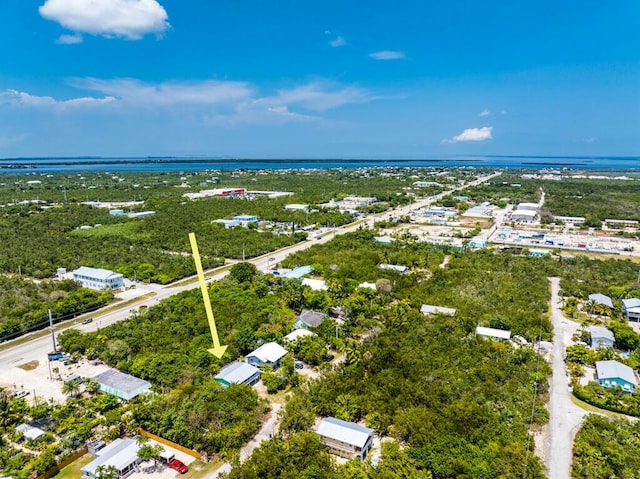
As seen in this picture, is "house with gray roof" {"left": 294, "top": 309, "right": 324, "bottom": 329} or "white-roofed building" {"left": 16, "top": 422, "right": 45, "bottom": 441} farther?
"house with gray roof" {"left": 294, "top": 309, "right": 324, "bottom": 329}

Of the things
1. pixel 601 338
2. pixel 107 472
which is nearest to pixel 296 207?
pixel 601 338

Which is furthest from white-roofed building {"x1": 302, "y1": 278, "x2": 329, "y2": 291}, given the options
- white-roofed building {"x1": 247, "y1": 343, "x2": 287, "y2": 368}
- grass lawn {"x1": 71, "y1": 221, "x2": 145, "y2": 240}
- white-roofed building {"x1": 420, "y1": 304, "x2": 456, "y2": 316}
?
grass lawn {"x1": 71, "y1": 221, "x2": 145, "y2": 240}

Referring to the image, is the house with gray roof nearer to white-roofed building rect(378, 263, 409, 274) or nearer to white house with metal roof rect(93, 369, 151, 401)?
white house with metal roof rect(93, 369, 151, 401)

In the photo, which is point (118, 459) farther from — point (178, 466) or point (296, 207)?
point (296, 207)

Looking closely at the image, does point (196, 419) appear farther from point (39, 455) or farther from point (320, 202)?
point (320, 202)

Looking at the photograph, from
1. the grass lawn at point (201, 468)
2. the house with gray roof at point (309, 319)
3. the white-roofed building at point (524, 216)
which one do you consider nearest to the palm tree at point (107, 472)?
the grass lawn at point (201, 468)

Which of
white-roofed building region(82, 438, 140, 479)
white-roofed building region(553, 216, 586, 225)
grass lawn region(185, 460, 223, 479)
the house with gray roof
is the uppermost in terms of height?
white-roofed building region(553, 216, 586, 225)
